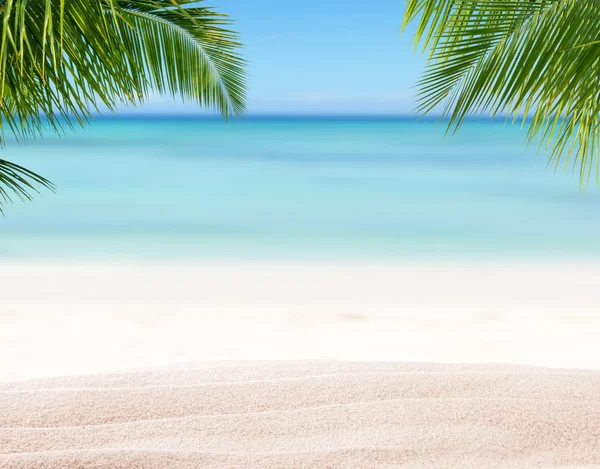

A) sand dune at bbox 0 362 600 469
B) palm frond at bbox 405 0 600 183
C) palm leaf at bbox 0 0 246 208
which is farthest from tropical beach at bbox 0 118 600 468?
palm frond at bbox 405 0 600 183

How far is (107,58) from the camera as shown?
1.52 metres

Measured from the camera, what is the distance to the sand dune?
1750mm

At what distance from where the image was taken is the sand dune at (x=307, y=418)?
5.74ft

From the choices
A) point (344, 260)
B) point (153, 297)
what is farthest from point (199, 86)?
point (344, 260)

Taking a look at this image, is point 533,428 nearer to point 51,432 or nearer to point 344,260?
point 51,432

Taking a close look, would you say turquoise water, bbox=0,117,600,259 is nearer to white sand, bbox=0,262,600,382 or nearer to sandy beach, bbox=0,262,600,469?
white sand, bbox=0,262,600,382

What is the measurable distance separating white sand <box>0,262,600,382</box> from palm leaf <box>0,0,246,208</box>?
73.7 inches

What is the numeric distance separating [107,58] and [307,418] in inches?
49.6

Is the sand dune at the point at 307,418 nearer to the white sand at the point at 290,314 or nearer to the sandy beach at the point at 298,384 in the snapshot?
the sandy beach at the point at 298,384

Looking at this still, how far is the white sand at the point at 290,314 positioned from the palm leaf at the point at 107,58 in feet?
6.14

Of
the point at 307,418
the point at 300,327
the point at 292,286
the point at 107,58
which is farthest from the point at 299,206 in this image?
the point at 107,58

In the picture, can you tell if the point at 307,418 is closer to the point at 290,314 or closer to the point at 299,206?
the point at 290,314

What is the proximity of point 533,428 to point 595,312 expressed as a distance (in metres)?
3.29

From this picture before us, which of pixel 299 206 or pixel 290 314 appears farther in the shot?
pixel 299 206
